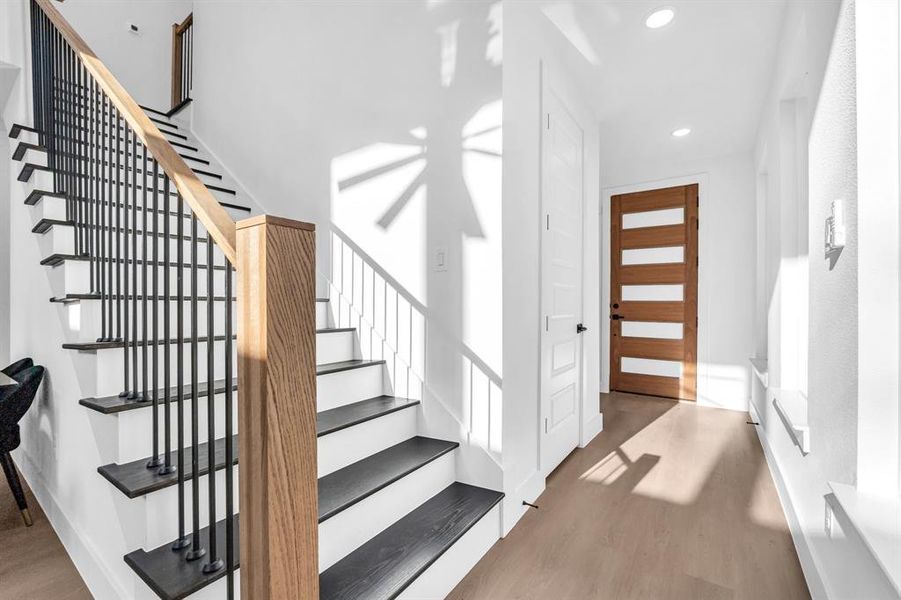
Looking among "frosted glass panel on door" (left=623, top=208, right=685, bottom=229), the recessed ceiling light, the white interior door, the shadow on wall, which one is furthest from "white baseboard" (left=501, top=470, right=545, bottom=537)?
"frosted glass panel on door" (left=623, top=208, right=685, bottom=229)

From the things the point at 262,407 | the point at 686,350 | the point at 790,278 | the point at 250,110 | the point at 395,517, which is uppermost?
the point at 250,110

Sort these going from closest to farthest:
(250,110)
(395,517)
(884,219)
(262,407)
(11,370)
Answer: (262,407), (884,219), (395,517), (11,370), (250,110)

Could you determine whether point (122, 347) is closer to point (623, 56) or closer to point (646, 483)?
point (646, 483)

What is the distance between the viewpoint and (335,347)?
2439 millimetres

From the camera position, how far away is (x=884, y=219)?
3.36 feet

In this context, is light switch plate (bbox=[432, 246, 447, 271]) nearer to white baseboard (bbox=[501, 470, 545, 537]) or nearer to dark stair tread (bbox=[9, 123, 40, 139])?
white baseboard (bbox=[501, 470, 545, 537])

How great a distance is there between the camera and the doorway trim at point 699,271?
450 centimetres

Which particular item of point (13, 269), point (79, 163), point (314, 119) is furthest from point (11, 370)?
point (314, 119)

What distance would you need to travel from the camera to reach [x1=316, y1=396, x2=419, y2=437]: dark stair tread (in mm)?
1836

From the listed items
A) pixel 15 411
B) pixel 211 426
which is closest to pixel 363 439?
pixel 211 426

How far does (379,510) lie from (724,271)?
4.33 metres

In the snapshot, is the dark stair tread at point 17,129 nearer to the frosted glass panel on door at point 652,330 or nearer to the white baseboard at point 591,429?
the white baseboard at point 591,429

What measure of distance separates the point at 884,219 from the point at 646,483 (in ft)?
6.52

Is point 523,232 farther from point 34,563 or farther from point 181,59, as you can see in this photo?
point 181,59
